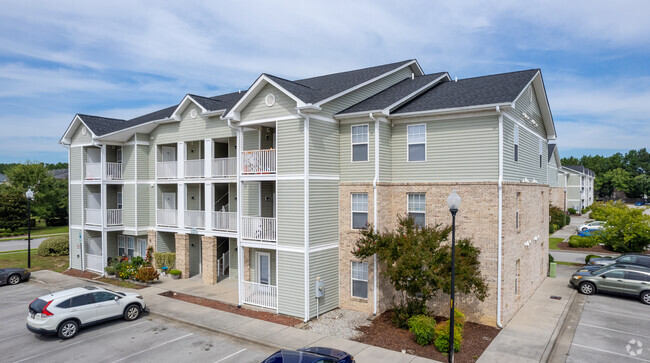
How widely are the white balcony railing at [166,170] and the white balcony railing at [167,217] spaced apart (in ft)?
7.04

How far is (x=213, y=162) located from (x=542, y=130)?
62.9 feet

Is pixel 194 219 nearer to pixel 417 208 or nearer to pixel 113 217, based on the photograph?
pixel 113 217

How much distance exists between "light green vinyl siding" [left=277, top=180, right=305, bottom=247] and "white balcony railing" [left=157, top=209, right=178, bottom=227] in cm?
1027

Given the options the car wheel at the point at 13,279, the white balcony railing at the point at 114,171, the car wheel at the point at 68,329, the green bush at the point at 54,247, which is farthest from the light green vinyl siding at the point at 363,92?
the green bush at the point at 54,247

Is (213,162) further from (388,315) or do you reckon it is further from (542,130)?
(542,130)

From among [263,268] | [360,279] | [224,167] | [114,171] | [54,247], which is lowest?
[54,247]

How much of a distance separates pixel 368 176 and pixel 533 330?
8778mm

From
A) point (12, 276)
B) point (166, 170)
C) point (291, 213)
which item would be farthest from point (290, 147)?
point (12, 276)

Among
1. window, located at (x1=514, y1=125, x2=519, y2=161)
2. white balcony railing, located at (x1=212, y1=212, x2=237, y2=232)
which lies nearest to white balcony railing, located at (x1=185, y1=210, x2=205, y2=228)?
white balcony railing, located at (x1=212, y1=212, x2=237, y2=232)

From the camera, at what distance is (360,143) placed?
17234 millimetres

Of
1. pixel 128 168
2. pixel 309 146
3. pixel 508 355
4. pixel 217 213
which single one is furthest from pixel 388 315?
pixel 128 168

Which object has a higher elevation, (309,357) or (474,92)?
(474,92)

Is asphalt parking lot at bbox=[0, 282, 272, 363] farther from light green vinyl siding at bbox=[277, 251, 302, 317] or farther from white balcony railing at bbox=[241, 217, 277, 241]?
white balcony railing at bbox=[241, 217, 277, 241]

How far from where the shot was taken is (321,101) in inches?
628
